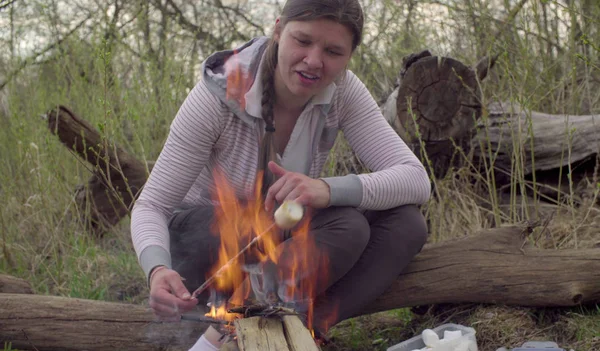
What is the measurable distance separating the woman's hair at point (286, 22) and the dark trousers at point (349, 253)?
0.32 m

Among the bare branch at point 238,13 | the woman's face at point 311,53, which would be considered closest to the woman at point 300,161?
the woman's face at point 311,53

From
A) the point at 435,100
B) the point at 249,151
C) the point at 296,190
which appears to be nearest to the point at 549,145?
the point at 435,100

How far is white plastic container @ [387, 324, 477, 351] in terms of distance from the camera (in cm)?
267

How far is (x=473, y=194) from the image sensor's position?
4219 millimetres

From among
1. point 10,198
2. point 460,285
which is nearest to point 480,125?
point 460,285

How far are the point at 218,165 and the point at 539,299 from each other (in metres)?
1.47

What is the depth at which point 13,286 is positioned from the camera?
10.6ft

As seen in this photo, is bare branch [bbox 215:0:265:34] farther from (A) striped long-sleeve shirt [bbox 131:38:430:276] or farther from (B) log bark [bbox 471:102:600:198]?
(A) striped long-sleeve shirt [bbox 131:38:430:276]

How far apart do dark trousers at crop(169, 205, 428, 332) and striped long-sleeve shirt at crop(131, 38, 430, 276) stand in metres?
0.08

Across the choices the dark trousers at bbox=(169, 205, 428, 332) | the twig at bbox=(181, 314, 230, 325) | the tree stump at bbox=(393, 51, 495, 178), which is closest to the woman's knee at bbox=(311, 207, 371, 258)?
the dark trousers at bbox=(169, 205, 428, 332)

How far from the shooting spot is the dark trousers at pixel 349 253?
271 centimetres

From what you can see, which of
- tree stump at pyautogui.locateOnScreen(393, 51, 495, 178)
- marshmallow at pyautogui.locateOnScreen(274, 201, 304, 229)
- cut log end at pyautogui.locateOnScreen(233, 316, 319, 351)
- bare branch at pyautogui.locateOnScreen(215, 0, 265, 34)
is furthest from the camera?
bare branch at pyautogui.locateOnScreen(215, 0, 265, 34)

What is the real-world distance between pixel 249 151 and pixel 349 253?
1.88 ft

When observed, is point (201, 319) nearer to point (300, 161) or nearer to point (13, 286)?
point (300, 161)
